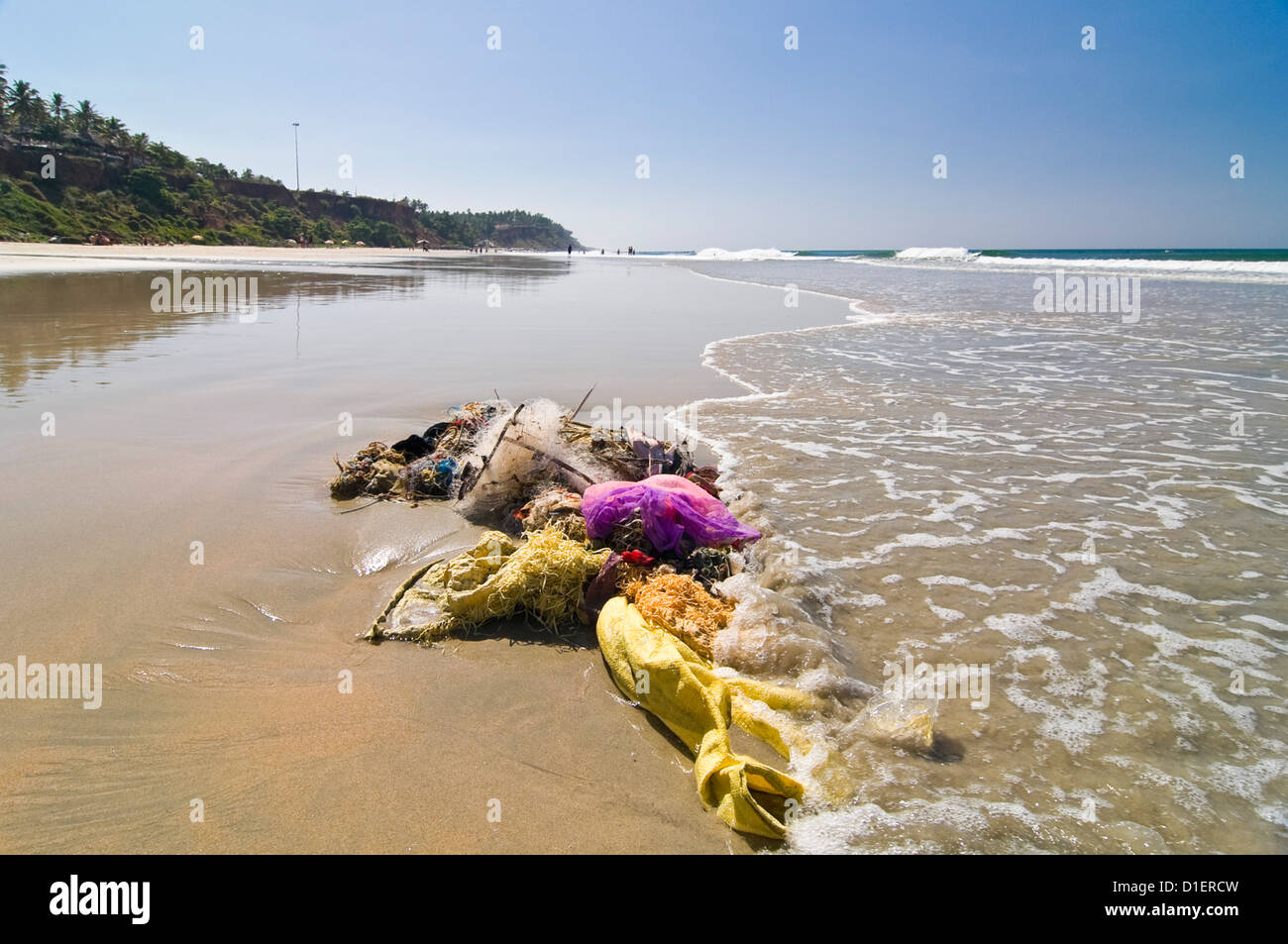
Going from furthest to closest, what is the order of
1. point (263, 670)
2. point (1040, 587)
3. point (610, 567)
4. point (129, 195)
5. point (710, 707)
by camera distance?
point (129, 195) < point (1040, 587) < point (610, 567) < point (263, 670) < point (710, 707)

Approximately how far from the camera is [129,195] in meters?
55.3

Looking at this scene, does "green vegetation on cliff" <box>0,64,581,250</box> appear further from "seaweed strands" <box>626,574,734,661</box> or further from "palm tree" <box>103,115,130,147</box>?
"seaweed strands" <box>626,574,734,661</box>

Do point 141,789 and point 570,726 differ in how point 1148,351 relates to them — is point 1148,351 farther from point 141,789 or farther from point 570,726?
point 141,789

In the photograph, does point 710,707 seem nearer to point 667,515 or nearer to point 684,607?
point 684,607

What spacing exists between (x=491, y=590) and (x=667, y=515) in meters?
1.31

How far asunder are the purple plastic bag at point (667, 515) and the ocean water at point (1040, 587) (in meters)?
0.46

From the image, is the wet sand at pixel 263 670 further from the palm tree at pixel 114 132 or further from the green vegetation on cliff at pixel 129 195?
the palm tree at pixel 114 132

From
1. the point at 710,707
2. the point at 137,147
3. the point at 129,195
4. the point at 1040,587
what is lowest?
→ the point at 710,707

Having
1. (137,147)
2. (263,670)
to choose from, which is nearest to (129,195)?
(137,147)

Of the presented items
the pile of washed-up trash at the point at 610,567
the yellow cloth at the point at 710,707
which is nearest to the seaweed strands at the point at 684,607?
the pile of washed-up trash at the point at 610,567

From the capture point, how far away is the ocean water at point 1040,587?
2.79m

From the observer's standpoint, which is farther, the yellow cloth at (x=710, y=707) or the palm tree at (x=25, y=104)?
the palm tree at (x=25, y=104)

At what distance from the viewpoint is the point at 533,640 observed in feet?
13.0
